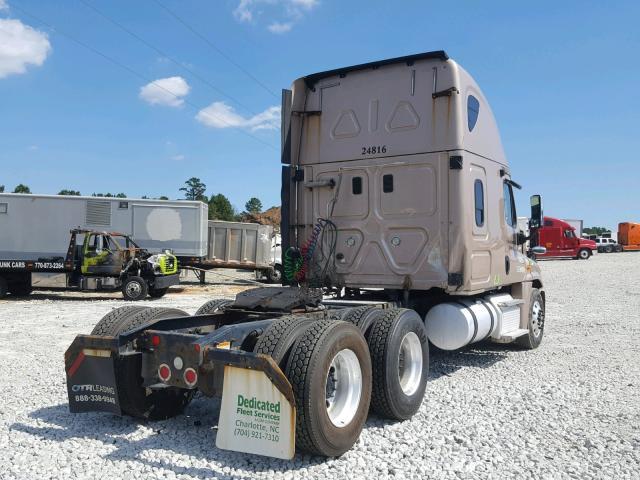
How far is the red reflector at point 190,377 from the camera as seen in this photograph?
3.93m

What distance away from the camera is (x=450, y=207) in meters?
6.10

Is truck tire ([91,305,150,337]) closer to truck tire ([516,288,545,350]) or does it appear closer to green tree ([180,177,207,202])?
truck tire ([516,288,545,350])

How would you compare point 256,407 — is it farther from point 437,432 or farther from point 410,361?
point 410,361

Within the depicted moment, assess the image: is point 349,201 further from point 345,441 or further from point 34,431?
point 34,431

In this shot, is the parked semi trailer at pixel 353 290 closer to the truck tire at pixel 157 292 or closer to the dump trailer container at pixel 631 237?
the truck tire at pixel 157 292

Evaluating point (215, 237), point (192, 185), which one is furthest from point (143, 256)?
point (192, 185)

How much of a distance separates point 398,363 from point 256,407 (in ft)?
5.04

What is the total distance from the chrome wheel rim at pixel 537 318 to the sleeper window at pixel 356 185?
353 cm

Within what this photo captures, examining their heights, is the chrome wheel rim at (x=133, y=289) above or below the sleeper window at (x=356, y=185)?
below

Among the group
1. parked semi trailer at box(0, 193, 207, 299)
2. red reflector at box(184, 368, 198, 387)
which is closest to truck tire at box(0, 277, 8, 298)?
parked semi trailer at box(0, 193, 207, 299)

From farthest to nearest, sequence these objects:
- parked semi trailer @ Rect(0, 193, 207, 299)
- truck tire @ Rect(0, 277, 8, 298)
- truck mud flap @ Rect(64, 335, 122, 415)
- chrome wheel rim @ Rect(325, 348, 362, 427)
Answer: truck tire @ Rect(0, 277, 8, 298), parked semi trailer @ Rect(0, 193, 207, 299), truck mud flap @ Rect(64, 335, 122, 415), chrome wheel rim @ Rect(325, 348, 362, 427)

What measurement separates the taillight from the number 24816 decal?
3.54 metres

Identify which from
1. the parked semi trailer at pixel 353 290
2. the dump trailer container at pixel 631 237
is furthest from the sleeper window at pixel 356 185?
the dump trailer container at pixel 631 237

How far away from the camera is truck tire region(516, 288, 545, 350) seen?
826 centimetres
